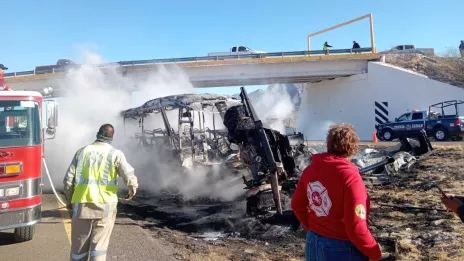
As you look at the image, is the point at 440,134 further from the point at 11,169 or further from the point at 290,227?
the point at 11,169

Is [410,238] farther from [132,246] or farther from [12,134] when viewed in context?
[12,134]

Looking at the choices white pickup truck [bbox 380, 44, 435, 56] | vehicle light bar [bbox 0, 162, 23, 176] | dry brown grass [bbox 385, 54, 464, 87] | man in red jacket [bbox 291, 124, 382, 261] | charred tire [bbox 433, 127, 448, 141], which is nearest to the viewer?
man in red jacket [bbox 291, 124, 382, 261]

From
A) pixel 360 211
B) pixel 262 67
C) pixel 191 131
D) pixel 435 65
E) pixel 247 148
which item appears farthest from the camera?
pixel 435 65

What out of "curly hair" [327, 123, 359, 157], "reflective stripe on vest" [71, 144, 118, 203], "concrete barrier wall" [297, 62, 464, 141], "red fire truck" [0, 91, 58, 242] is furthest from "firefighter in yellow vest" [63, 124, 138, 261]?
→ "concrete barrier wall" [297, 62, 464, 141]

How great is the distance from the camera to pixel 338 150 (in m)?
2.60

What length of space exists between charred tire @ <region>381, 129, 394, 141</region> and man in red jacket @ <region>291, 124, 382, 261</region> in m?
21.1

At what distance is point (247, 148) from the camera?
286 inches

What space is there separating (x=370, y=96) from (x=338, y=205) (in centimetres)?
2721

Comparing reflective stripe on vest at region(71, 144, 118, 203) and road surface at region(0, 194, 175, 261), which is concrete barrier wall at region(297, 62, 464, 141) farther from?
reflective stripe on vest at region(71, 144, 118, 203)

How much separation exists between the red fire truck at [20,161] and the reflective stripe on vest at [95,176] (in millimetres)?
1836

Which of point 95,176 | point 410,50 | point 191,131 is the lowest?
point 95,176

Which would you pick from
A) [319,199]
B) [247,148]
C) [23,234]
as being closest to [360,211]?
[319,199]

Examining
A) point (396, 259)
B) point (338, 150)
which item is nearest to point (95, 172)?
point (338, 150)

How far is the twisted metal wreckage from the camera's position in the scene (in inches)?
271
